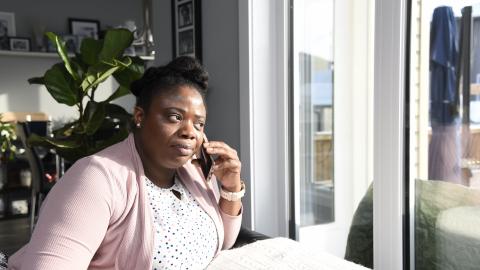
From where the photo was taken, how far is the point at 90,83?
6.91 feet

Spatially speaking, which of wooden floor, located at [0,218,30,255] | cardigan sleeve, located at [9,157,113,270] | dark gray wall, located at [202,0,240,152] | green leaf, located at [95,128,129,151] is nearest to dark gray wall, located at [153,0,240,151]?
dark gray wall, located at [202,0,240,152]

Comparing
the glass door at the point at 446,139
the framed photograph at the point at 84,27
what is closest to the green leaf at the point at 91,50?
the glass door at the point at 446,139

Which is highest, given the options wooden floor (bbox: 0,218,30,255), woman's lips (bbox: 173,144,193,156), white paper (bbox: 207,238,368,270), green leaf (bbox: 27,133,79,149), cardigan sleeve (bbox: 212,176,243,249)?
woman's lips (bbox: 173,144,193,156)

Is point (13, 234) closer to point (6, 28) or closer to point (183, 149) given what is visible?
point (6, 28)

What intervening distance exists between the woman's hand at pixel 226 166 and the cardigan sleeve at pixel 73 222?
1.28 feet

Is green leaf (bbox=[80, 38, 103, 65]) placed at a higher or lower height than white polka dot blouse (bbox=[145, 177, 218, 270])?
higher

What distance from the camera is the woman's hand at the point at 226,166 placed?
4.60ft

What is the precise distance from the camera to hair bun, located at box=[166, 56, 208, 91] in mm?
1285

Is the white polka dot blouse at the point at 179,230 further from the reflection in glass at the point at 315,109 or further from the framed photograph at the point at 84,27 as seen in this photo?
the framed photograph at the point at 84,27

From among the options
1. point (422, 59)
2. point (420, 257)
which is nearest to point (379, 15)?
point (422, 59)

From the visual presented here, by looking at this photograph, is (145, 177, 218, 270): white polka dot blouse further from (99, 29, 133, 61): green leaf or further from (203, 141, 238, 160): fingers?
(99, 29, 133, 61): green leaf

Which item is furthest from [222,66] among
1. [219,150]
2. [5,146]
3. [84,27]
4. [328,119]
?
[84,27]

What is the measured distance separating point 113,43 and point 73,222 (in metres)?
1.25

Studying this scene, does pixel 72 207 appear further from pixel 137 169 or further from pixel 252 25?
pixel 252 25
